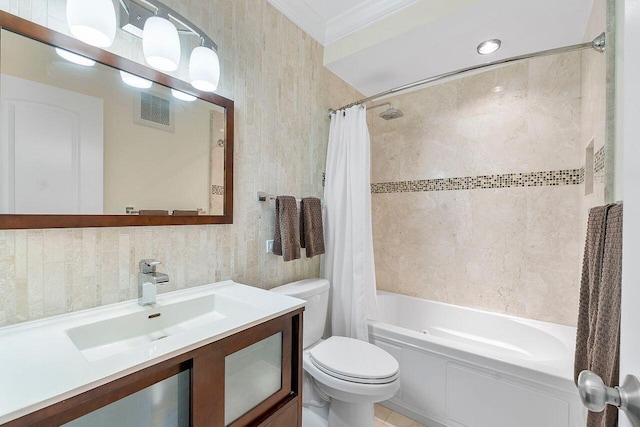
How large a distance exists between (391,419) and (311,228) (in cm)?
136

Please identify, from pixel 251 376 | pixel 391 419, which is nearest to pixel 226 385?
pixel 251 376

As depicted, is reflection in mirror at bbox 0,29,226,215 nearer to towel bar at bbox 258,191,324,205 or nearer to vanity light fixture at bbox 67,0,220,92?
vanity light fixture at bbox 67,0,220,92

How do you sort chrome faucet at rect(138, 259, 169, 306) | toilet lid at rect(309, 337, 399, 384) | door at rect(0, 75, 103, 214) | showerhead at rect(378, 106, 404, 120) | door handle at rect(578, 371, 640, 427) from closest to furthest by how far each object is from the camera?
door handle at rect(578, 371, 640, 427)
door at rect(0, 75, 103, 214)
chrome faucet at rect(138, 259, 169, 306)
toilet lid at rect(309, 337, 399, 384)
showerhead at rect(378, 106, 404, 120)

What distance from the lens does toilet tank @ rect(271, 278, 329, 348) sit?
1647 millimetres

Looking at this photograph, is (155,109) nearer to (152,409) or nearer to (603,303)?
(152,409)

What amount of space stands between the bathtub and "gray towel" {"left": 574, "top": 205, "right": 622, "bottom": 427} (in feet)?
2.16

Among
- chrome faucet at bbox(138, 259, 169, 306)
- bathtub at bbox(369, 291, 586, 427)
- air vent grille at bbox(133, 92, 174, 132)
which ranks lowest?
bathtub at bbox(369, 291, 586, 427)

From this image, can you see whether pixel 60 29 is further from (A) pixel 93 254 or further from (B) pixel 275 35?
(B) pixel 275 35

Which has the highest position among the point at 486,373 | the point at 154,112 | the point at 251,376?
the point at 154,112

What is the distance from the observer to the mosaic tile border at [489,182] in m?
1.88

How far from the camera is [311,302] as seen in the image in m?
1.70

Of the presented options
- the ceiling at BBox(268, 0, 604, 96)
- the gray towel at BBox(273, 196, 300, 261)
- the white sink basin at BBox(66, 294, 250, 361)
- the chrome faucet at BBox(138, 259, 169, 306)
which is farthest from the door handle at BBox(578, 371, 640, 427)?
the ceiling at BBox(268, 0, 604, 96)

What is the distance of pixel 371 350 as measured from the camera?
158 centimetres

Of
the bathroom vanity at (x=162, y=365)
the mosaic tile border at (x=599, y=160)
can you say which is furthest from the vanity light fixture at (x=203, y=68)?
the mosaic tile border at (x=599, y=160)
